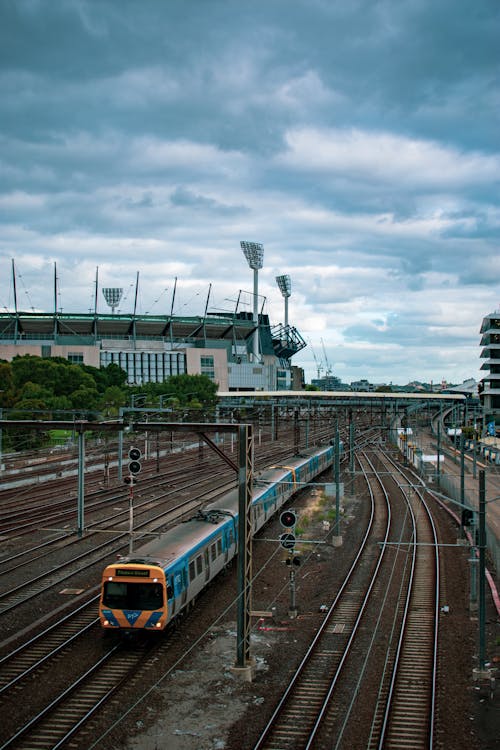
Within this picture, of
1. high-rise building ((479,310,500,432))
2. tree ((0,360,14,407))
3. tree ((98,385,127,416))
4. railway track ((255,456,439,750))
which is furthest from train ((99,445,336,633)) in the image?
high-rise building ((479,310,500,432))

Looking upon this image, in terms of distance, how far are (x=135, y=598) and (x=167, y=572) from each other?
112 centimetres

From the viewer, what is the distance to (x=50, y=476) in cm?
5859

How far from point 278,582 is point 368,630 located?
20.2 feet

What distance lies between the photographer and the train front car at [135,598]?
2027cm

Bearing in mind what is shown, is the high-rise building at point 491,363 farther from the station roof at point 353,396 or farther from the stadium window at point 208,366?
the stadium window at point 208,366

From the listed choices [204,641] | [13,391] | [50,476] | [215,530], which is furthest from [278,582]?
[13,391]

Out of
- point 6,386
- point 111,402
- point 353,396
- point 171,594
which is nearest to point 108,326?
point 111,402

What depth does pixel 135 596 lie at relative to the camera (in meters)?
20.4

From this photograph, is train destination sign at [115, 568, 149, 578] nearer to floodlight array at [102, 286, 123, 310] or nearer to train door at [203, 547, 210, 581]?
train door at [203, 547, 210, 581]

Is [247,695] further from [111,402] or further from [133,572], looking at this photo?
[111,402]

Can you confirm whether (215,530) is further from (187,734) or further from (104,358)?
(104,358)

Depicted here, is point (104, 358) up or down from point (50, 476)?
up

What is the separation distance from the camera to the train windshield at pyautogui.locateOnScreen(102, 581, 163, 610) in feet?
66.7

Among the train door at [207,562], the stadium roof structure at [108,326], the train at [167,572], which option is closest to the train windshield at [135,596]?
the train at [167,572]
